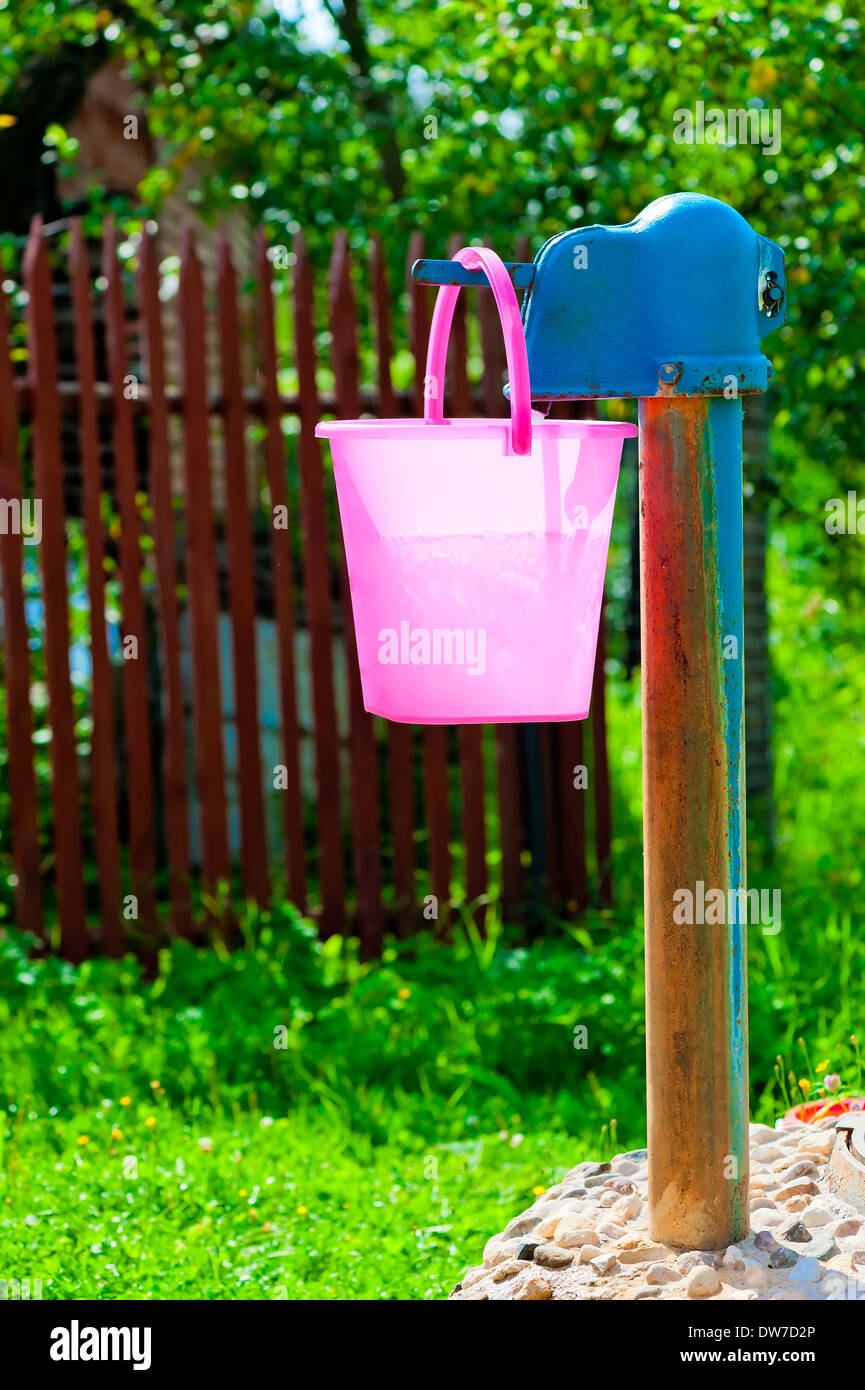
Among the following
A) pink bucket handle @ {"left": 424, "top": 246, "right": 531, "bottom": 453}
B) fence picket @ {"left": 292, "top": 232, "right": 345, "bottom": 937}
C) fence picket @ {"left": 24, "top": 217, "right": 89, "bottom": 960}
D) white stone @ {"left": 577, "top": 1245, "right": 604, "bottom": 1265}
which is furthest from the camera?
fence picket @ {"left": 292, "top": 232, "right": 345, "bottom": 937}

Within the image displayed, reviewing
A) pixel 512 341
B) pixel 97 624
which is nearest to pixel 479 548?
pixel 512 341

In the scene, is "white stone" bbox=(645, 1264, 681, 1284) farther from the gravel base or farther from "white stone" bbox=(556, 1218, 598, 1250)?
"white stone" bbox=(556, 1218, 598, 1250)

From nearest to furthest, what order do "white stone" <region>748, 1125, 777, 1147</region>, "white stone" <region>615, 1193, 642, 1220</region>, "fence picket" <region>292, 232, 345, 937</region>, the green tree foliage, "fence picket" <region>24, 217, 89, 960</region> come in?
"white stone" <region>615, 1193, 642, 1220</region>, "white stone" <region>748, 1125, 777, 1147</region>, the green tree foliage, "fence picket" <region>24, 217, 89, 960</region>, "fence picket" <region>292, 232, 345, 937</region>

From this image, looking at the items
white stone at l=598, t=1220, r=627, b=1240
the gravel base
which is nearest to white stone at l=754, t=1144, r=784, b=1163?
the gravel base

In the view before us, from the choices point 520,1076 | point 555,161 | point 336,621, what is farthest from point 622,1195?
point 336,621

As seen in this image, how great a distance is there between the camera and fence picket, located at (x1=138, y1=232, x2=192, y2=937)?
4484mm

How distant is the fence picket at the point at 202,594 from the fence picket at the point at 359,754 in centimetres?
43

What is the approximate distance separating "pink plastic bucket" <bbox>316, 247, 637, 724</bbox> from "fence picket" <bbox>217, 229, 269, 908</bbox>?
104 inches

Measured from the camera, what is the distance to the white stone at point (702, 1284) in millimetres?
1984

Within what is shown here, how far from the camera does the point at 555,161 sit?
5.30 metres

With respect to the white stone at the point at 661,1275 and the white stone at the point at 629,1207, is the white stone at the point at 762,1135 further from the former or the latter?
the white stone at the point at 661,1275

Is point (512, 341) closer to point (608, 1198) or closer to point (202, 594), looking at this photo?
point (608, 1198)

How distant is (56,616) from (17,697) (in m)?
0.29
